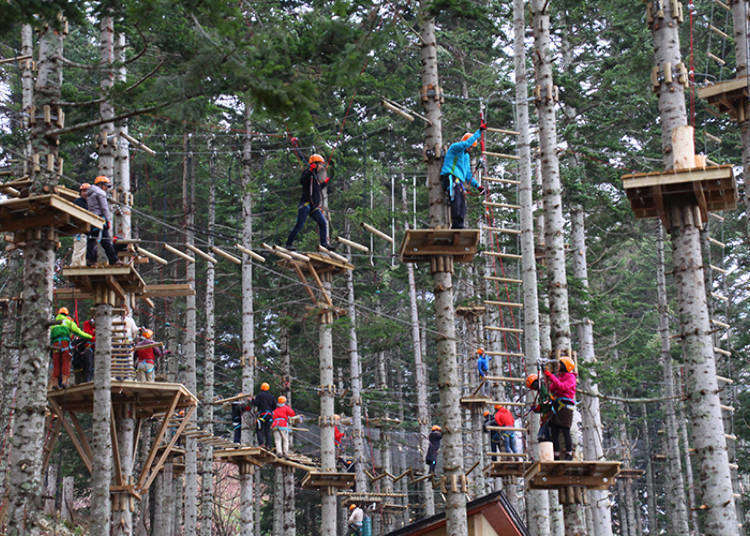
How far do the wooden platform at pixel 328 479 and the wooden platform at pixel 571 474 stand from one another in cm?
896

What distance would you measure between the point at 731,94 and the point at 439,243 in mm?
4457

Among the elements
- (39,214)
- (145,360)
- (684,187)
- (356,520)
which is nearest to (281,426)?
(356,520)

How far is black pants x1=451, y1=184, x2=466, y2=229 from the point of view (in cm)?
1248

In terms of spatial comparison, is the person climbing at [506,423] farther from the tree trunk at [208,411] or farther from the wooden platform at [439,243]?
the wooden platform at [439,243]

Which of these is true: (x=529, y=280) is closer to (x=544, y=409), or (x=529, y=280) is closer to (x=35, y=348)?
(x=544, y=409)

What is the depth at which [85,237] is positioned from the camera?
47.3 ft

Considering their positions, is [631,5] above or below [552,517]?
above

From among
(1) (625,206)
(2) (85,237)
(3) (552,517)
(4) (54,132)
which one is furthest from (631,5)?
(4) (54,132)

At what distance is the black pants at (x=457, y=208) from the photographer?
12484 mm

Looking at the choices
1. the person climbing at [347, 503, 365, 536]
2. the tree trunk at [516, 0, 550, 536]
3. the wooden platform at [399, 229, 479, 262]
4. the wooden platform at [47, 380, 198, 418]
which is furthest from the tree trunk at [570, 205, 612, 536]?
the wooden platform at [47, 380, 198, 418]

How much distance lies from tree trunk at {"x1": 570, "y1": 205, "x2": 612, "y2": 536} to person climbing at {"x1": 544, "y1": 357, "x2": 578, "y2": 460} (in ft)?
12.0

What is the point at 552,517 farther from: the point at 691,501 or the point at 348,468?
the point at 691,501

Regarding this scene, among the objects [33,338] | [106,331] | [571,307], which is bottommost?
[33,338]

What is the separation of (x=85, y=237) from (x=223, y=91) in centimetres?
517
